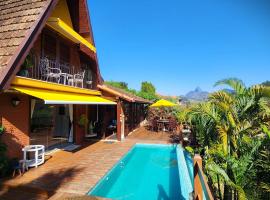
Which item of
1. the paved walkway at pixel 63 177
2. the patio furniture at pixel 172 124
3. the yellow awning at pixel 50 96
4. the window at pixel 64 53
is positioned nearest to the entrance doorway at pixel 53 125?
the window at pixel 64 53

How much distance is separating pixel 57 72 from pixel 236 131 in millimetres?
15250

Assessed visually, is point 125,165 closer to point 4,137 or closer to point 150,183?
point 150,183

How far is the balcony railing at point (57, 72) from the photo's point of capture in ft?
52.2

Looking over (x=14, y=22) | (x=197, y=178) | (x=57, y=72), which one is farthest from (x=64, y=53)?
(x=197, y=178)

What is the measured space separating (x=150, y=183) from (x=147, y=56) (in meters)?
52.8

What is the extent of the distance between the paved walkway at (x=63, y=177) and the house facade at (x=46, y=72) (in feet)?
8.09

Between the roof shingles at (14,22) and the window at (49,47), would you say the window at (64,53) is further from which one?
the roof shingles at (14,22)

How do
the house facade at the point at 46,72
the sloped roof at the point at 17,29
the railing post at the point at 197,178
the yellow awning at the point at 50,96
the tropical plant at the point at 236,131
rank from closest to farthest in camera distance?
the railing post at the point at 197,178 → the tropical plant at the point at 236,131 → the sloped roof at the point at 17,29 → the house facade at the point at 46,72 → the yellow awning at the point at 50,96

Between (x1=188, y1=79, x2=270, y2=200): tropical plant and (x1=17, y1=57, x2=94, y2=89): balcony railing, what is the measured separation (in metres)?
12.0

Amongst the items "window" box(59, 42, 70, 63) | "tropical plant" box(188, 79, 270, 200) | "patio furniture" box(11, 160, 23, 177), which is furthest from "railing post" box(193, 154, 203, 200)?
"window" box(59, 42, 70, 63)

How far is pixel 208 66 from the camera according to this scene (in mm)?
76812

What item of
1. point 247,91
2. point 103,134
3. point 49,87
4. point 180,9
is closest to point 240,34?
point 180,9

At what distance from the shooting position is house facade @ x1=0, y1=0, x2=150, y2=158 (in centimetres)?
1191

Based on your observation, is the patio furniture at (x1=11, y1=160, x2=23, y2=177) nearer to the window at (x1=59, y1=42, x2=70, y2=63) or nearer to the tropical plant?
the window at (x1=59, y1=42, x2=70, y2=63)
